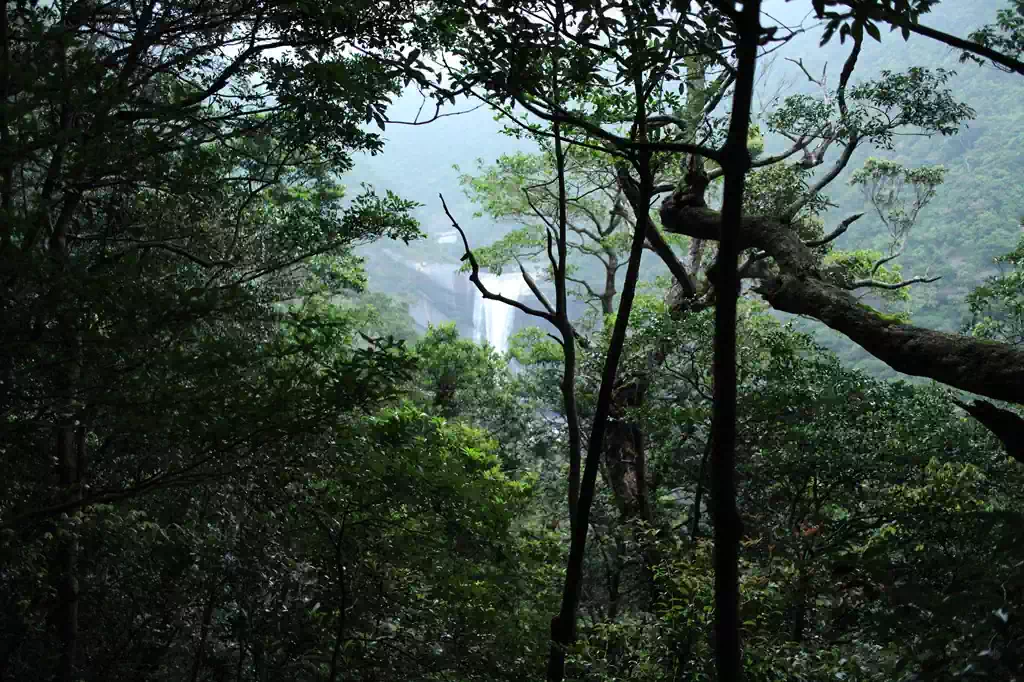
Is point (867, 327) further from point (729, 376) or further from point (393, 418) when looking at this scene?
point (729, 376)

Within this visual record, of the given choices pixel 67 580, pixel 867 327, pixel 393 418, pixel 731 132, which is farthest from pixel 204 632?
pixel 867 327

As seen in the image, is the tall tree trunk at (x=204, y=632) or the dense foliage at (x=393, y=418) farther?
the tall tree trunk at (x=204, y=632)

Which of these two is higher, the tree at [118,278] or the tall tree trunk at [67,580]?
the tree at [118,278]

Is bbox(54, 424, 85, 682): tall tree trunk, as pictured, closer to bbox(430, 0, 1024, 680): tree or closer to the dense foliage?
the dense foliage

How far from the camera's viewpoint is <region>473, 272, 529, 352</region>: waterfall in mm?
34688

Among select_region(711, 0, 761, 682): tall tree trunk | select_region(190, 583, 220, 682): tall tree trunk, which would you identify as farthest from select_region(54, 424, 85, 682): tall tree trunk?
select_region(711, 0, 761, 682): tall tree trunk

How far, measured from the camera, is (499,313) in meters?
37.8

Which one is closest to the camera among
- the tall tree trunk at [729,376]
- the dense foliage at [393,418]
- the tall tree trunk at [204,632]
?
the tall tree trunk at [729,376]

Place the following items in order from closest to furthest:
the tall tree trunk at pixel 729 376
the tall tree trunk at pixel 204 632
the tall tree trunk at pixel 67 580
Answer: the tall tree trunk at pixel 729 376 < the tall tree trunk at pixel 67 580 < the tall tree trunk at pixel 204 632

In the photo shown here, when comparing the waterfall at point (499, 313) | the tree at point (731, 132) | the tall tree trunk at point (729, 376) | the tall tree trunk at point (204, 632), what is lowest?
the tall tree trunk at point (204, 632)

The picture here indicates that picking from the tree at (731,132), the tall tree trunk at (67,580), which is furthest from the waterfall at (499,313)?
the tall tree trunk at (67,580)

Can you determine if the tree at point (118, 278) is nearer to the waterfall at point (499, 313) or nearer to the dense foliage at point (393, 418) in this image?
the dense foliage at point (393, 418)

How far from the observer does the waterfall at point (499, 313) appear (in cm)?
3469

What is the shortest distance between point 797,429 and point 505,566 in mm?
2118
